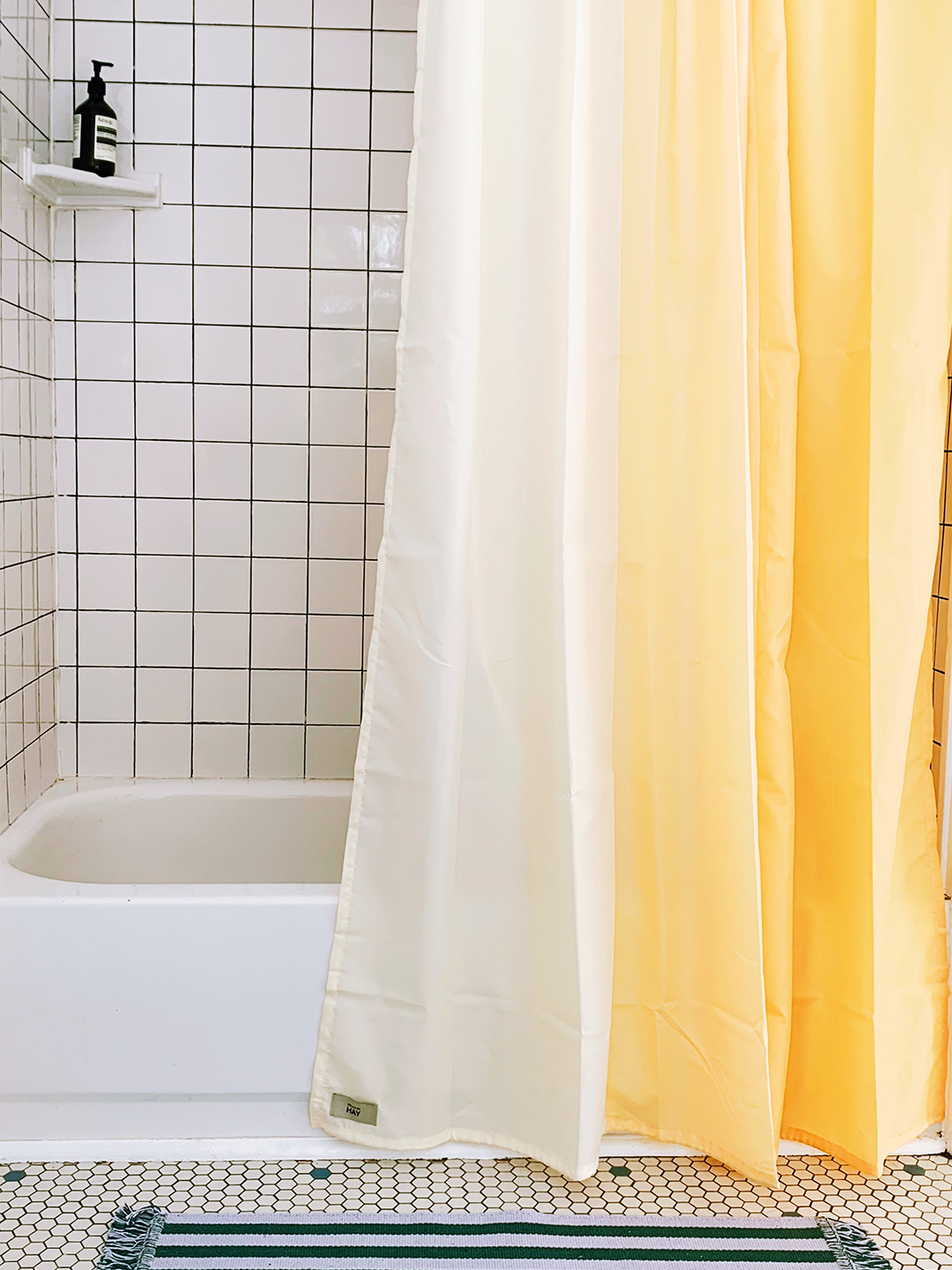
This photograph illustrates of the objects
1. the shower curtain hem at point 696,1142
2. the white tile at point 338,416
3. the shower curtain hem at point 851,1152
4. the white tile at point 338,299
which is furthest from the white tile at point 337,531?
the shower curtain hem at point 851,1152

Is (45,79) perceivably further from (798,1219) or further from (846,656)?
(798,1219)

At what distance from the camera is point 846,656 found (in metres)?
1.66

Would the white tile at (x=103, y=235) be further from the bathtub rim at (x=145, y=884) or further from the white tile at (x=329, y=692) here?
the bathtub rim at (x=145, y=884)

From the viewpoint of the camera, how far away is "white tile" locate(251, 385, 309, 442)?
7.56ft

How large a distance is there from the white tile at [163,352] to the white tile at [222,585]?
36 centimetres

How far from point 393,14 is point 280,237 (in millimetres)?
469

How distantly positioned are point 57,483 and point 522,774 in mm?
1202

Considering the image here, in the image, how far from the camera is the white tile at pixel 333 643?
237 cm

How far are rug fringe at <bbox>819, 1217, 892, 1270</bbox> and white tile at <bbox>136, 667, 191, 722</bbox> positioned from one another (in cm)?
146

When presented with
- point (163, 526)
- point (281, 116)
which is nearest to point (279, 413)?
point (163, 526)

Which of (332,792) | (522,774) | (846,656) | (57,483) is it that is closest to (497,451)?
(522,774)

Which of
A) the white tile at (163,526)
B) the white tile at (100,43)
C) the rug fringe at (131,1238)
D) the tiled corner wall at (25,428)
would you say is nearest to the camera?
the rug fringe at (131,1238)

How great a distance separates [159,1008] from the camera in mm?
1725

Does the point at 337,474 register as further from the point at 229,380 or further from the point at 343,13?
the point at 343,13
